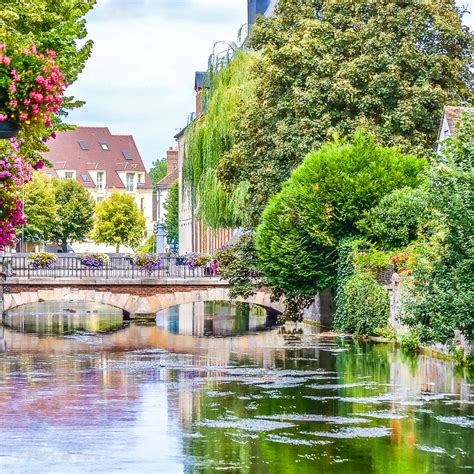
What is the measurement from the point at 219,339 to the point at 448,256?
17.5m

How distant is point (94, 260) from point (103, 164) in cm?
8925

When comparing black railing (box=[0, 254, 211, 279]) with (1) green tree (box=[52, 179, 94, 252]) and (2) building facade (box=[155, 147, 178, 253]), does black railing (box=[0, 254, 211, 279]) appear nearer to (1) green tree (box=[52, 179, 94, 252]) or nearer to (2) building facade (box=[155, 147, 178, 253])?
(1) green tree (box=[52, 179, 94, 252])

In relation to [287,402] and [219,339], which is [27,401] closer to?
[287,402]

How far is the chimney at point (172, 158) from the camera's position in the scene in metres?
134

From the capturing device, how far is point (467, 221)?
1164 inches

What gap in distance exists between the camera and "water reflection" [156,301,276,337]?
53.6m

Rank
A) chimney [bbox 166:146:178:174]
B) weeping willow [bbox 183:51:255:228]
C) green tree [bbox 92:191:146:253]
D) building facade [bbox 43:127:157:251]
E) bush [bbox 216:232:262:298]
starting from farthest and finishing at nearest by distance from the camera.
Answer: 1. building facade [bbox 43:127:157:251]
2. chimney [bbox 166:146:178:174]
3. green tree [bbox 92:191:146:253]
4. weeping willow [bbox 183:51:255:228]
5. bush [bbox 216:232:262:298]

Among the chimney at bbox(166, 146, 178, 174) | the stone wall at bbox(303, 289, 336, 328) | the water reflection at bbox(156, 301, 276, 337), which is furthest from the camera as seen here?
the chimney at bbox(166, 146, 178, 174)

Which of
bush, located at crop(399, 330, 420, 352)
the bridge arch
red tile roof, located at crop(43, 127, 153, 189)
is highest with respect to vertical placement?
red tile roof, located at crop(43, 127, 153, 189)

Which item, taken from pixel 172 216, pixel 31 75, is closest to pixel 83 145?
pixel 172 216

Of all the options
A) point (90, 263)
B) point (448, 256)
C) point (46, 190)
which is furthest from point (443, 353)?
point (46, 190)

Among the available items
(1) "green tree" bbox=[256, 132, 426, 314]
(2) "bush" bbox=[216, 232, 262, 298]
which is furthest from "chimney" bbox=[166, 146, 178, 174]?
(1) "green tree" bbox=[256, 132, 426, 314]

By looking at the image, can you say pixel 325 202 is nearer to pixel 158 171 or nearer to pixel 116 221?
pixel 116 221

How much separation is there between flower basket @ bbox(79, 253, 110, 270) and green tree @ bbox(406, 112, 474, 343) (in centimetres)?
2760
